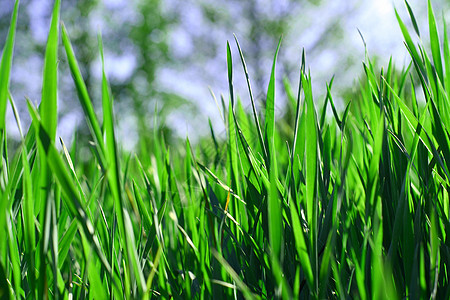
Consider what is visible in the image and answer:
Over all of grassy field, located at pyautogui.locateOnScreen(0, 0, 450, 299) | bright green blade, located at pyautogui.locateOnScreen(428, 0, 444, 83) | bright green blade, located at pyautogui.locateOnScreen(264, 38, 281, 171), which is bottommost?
grassy field, located at pyautogui.locateOnScreen(0, 0, 450, 299)

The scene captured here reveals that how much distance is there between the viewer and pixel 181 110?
9922mm

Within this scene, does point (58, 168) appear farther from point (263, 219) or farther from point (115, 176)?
point (263, 219)

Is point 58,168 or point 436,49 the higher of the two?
point 436,49

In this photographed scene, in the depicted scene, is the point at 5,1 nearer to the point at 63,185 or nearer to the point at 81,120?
the point at 81,120

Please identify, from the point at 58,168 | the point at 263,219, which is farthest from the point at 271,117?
the point at 58,168

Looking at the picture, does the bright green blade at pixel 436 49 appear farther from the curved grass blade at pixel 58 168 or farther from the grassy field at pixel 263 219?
the curved grass blade at pixel 58 168

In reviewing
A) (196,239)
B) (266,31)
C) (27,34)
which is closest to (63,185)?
(196,239)

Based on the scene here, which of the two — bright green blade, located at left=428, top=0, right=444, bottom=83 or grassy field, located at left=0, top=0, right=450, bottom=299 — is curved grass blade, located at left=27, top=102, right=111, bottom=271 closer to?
grassy field, located at left=0, top=0, right=450, bottom=299

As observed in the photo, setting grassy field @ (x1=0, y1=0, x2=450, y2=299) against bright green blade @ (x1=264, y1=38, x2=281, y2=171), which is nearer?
grassy field @ (x1=0, y1=0, x2=450, y2=299)

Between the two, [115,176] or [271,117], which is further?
[271,117]

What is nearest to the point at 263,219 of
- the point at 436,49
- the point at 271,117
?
the point at 271,117

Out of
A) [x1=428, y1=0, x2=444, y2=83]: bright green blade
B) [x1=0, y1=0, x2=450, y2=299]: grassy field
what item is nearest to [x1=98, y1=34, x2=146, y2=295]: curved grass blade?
[x1=0, y1=0, x2=450, y2=299]: grassy field

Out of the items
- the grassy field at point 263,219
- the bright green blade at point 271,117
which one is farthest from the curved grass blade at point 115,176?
the bright green blade at point 271,117

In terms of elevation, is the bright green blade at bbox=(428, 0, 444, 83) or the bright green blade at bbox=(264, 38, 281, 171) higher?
the bright green blade at bbox=(428, 0, 444, 83)
